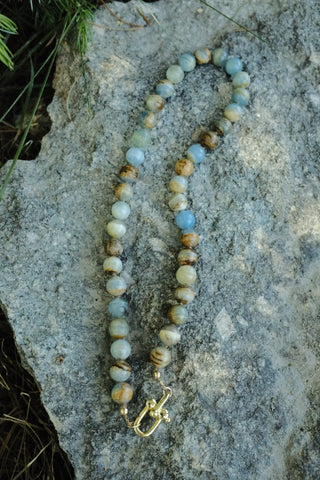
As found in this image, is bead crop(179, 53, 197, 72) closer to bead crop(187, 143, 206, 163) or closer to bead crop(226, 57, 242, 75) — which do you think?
bead crop(226, 57, 242, 75)

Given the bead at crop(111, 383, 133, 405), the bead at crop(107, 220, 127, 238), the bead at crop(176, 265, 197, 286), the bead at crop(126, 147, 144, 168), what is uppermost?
the bead at crop(126, 147, 144, 168)

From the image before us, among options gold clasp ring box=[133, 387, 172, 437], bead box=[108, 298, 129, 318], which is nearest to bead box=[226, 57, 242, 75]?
bead box=[108, 298, 129, 318]

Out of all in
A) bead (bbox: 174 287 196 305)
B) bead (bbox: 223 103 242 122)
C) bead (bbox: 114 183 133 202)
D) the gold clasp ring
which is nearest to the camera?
the gold clasp ring

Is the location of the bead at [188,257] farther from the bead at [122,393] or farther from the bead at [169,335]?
the bead at [122,393]

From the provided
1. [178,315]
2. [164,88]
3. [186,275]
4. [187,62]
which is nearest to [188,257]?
[186,275]

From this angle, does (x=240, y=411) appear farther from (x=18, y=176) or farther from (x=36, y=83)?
(x=36, y=83)

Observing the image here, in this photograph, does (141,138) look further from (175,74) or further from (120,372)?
(120,372)
